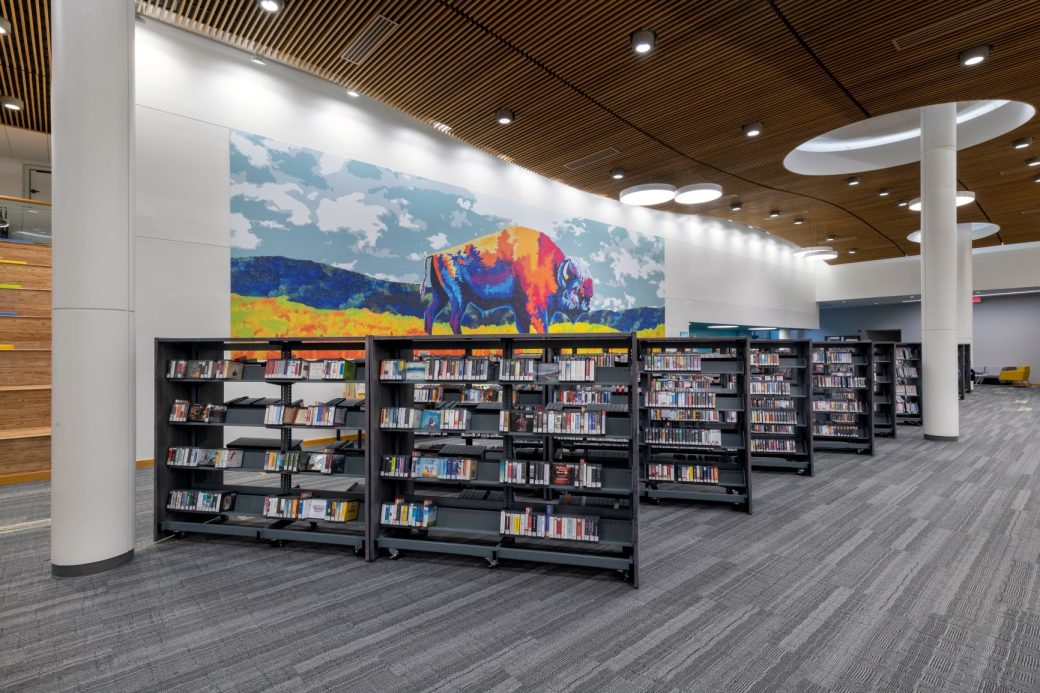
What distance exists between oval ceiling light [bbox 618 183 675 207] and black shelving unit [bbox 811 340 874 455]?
4.04m

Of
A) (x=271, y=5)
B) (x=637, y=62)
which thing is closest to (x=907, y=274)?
(x=637, y=62)

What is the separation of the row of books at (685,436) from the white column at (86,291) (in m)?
5.07

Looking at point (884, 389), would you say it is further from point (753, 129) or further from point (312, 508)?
point (312, 508)

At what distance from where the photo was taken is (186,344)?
16.6ft

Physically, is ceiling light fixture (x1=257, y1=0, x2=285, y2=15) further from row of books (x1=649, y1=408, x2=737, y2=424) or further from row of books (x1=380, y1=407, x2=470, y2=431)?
row of books (x1=649, y1=408, x2=737, y2=424)

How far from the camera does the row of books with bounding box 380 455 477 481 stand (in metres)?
4.25

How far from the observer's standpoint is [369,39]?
19.0 ft

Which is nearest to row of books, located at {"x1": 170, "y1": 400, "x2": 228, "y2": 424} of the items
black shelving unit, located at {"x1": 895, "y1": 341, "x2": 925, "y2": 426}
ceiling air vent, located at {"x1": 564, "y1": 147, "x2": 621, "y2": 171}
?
ceiling air vent, located at {"x1": 564, "y1": 147, "x2": 621, "y2": 171}

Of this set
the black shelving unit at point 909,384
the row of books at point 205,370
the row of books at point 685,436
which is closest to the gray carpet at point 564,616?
the row of books at point 685,436

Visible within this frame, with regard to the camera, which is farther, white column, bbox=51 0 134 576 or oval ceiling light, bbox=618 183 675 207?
oval ceiling light, bbox=618 183 675 207

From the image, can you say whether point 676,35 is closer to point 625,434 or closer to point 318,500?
point 625,434

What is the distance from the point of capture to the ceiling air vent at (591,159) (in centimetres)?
895

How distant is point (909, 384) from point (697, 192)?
6.63 metres

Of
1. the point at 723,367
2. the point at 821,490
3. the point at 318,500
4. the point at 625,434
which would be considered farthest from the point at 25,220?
the point at 821,490
